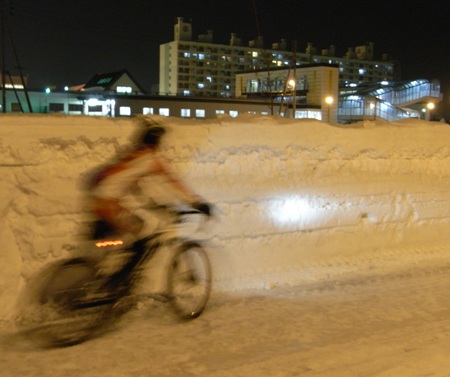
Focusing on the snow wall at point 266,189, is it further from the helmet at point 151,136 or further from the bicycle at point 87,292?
the helmet at point 151,136

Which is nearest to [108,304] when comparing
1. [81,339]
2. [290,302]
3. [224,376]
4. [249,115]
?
[81,339]

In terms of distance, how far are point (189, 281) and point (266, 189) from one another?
92.5 inches

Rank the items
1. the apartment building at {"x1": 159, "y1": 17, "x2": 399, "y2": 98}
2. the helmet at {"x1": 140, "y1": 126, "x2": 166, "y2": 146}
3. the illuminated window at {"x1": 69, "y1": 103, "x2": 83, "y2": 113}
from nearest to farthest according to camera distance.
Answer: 1. the helmet at {"x1": 140, "y1": 126, "x2": 166, "y2": 146}
2. the illuminated window at {"x1": 69, "y1": 103, "x2": 83, "y2": 113}
3. the apartment building at {"x1": 159, "y1": 17, "x2": 399, "y2": 98}

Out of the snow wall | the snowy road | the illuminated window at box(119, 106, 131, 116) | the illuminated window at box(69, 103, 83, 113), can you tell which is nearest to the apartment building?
the illuminated window at box(69, 103, 83, 113)

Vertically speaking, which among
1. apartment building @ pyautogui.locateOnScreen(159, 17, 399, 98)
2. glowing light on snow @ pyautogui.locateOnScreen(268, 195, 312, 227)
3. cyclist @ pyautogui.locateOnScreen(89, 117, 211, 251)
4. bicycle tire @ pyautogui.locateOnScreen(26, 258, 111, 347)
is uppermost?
apartment building @ pyautogui.locateOnScreen(159, 17, 399, 98)

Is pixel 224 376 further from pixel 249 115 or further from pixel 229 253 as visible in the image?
pixel 249 115

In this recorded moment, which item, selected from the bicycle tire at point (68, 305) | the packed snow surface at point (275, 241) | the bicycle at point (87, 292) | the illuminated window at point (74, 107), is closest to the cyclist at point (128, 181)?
the bicycle at point (87, 292)

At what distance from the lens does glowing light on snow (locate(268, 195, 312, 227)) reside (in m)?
8.68

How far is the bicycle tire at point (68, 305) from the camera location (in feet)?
19.0

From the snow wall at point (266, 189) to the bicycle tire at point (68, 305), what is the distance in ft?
2.10

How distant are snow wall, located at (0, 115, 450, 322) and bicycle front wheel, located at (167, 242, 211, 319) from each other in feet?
3.23

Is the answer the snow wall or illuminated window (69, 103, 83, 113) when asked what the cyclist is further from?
illuminated window (69, 103, 83, 113)

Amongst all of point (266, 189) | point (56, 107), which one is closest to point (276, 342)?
point (266, 189)

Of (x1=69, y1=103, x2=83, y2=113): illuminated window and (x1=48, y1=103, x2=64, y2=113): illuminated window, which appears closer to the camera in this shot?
(x1=48, y1=103, x2=64, y2=113): illuminated window
